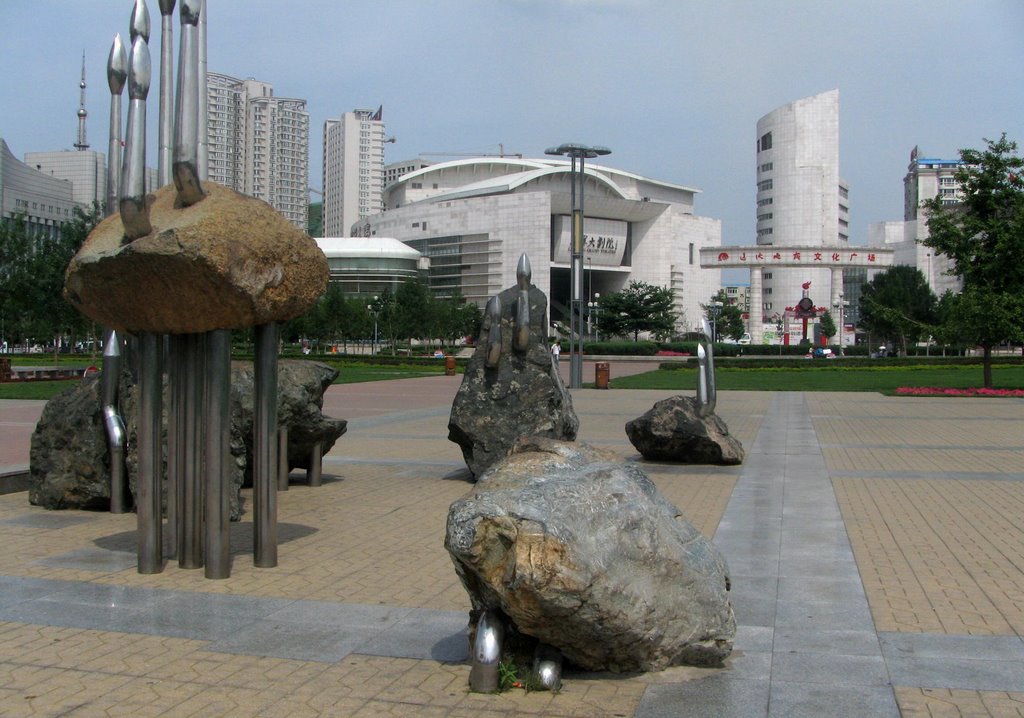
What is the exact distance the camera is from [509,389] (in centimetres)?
1121

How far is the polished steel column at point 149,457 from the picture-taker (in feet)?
21.7

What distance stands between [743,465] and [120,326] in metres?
8.72

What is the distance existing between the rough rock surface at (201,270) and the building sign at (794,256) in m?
94.5

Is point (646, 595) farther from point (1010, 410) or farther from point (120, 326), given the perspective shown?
point (1010, 410)

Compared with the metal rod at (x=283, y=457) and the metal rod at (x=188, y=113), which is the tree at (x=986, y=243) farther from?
the metal rod at (x=188, y=113)

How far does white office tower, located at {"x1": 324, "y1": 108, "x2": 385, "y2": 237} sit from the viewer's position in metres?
183

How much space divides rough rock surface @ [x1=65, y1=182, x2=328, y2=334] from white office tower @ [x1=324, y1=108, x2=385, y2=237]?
585 feet

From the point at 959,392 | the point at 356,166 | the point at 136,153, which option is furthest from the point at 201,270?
the point at 356,166

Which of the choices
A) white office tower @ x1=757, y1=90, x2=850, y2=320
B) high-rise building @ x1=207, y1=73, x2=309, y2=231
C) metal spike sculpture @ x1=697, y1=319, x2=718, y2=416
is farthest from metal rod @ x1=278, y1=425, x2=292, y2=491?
white office tower @ x1=757, y1=90, x2=850, y2=320

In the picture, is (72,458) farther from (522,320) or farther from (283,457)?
(522,320)

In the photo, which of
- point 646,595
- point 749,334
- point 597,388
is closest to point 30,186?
point 597,388

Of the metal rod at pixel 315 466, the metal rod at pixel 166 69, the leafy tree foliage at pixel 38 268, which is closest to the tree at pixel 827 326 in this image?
the leafy tree foliage at pixel 38 268

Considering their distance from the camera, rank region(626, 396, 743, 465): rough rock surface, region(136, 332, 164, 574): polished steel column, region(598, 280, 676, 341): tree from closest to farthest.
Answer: region(136, 332, 164, 574): polished steel column
region(626, 396, 743, 465): rough rock surface
region(598, 280, 676, 341): tree

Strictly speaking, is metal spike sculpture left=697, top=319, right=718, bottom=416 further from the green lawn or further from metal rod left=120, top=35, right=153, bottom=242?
the green lawn
